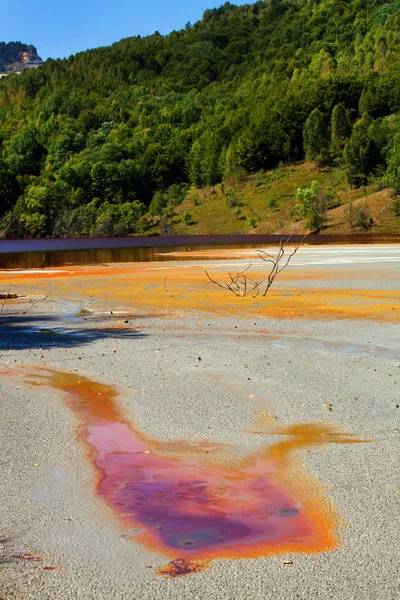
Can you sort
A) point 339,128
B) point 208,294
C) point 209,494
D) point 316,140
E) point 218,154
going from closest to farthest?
point 209,494 < point 208,294 < point 316,140 < point 339,128 < point 218,154

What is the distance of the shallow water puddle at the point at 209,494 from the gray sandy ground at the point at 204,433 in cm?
18

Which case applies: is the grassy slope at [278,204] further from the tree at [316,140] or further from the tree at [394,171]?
the tree at [316,140]

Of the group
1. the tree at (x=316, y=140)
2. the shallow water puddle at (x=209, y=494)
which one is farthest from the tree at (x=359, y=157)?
the shallow water puddle at (x=209, y=494)

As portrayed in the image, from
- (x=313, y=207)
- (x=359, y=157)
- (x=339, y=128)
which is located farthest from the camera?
(x=339, y=128)

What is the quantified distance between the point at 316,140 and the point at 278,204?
69.1 feet

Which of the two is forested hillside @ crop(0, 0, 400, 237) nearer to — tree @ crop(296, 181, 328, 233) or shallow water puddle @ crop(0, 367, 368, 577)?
tree @ crop(296, 181, 328, 233)

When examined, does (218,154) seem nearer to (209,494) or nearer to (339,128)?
(339,128)

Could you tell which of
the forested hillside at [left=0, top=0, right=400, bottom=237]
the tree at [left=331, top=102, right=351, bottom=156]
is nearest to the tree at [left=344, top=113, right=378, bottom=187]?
the forested hillside at [left=0, top=0, right=400, bottom=237]

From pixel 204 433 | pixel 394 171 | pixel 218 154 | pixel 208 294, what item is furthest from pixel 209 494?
pixel 218 154

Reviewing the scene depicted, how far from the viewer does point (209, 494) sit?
8.32 m

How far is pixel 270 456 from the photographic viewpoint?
31.6 feet

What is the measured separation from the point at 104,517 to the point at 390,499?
284 cm

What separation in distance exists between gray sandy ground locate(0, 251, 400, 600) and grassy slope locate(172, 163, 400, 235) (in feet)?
288

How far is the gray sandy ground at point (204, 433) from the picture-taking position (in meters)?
6.27
